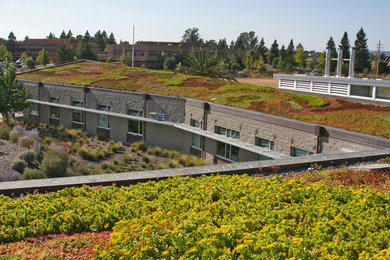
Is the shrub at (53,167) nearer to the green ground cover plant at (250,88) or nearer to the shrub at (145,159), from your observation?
the shrub at (145,159)

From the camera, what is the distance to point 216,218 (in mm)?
7078

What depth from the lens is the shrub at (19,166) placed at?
64.6ft

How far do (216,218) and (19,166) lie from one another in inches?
605

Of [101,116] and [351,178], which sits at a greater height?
[351,178]

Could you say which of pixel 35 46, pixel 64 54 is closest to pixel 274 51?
pixel 64 54

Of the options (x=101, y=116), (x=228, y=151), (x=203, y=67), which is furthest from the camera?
(x=203, y=67)

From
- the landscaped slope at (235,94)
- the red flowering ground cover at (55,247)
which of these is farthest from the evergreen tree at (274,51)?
the red flowering ground cover at (55,247)

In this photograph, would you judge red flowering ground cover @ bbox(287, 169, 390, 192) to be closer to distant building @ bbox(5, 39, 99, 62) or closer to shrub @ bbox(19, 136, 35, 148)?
shrub @ bbox(19, 136, 35, 148)

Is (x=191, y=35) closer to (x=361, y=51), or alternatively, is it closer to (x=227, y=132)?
(x=361, y=51)

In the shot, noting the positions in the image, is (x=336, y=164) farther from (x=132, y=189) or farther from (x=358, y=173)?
(x=132, y=189)

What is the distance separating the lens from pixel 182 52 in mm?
93375

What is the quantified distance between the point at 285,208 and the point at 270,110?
16.2 metres

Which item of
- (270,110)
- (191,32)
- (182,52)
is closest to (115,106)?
(270,110)

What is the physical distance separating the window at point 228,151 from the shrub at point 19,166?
10.0 metres
